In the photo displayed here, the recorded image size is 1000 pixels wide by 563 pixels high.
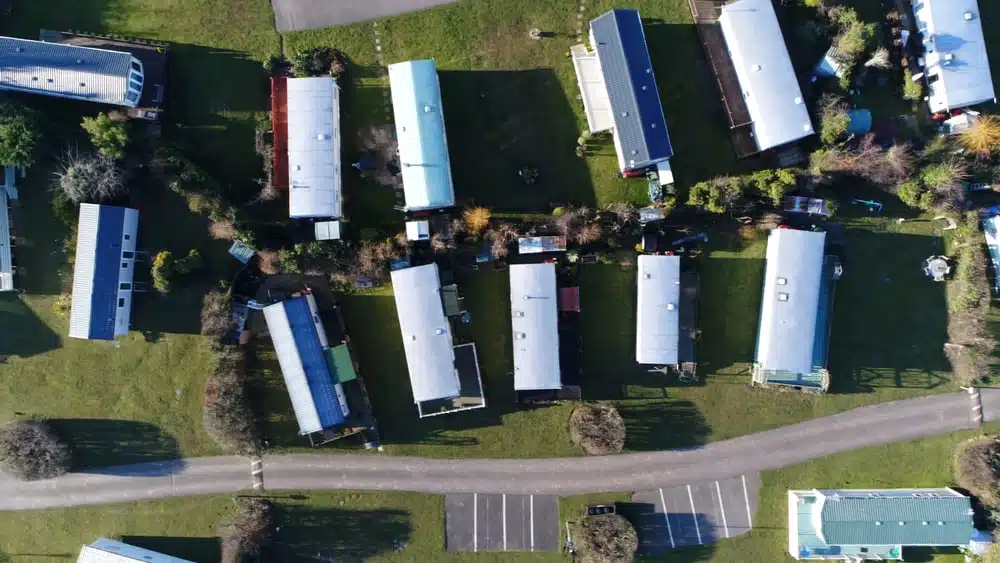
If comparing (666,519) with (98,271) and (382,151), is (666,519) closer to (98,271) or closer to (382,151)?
(382,151)

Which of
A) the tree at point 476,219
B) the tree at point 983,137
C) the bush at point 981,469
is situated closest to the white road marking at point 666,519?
the bush at point 981,469

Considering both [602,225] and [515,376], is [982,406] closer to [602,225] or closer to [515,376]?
[602,225]

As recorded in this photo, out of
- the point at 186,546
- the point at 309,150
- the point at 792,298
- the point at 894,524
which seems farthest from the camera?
the point at 186,546

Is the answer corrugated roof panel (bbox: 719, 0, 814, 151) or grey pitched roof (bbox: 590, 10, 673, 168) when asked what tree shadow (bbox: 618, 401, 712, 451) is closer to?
grey pitched roof (bbox: 590, 10, 673, 168)

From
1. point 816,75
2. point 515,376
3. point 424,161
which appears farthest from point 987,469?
point 424,161

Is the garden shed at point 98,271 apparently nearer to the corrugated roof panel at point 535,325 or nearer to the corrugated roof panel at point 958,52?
the corrugated roof panel at point 535,325

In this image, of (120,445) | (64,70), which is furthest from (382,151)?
(120,445)

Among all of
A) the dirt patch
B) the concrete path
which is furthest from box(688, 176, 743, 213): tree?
the concrete path
